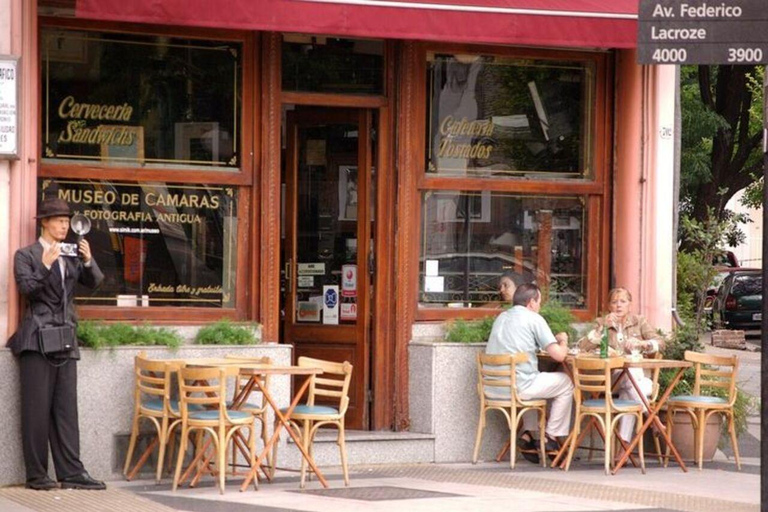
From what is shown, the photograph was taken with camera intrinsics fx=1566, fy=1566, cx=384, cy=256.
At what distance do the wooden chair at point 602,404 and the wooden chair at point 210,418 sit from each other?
8.93ft

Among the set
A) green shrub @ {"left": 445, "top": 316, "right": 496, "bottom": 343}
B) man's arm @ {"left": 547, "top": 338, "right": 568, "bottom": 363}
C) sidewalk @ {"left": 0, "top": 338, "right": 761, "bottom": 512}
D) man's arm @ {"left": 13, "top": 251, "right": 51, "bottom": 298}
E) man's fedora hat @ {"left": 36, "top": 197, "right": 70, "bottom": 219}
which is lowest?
sidewalk @ {"left": 0, "top": 338, "right": 761, "bottom": 512}

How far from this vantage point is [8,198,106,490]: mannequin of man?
10.9m

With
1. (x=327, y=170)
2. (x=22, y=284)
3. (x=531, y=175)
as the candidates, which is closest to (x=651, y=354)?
(x=531, y=175)

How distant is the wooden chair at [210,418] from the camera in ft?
35.0

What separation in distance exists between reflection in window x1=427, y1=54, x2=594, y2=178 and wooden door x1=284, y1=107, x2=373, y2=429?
69 cm

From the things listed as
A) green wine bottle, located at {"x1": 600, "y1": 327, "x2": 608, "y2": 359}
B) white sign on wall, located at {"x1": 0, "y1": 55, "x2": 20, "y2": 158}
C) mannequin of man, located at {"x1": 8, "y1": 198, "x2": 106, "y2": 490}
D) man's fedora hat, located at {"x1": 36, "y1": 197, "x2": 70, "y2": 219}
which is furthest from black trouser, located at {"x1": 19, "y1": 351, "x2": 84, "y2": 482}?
green wine bottle, located at {"x1": 600, "y1": 327, "x2": 608, "y2": 359}

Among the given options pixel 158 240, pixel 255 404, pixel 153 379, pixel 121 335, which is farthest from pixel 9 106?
pixel 255 404

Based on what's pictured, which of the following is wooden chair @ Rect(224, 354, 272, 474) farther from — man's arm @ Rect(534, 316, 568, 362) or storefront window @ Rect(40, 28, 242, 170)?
man's arm @ Rect(534, 316, 568, 362)

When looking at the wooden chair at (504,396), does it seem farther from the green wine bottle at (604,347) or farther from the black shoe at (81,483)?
the black shoe at (81,483)

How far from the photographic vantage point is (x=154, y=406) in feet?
37.1

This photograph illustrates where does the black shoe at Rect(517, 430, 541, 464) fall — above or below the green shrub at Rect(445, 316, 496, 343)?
below

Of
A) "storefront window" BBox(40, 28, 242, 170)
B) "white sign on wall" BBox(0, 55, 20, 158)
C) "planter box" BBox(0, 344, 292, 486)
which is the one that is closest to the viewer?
"white sign on wall" BBox(0, 55, 20, 158)

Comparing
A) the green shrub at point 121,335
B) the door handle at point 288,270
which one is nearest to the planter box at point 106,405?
the green shrub at point 121,335

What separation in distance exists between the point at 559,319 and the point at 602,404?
1204 mm
